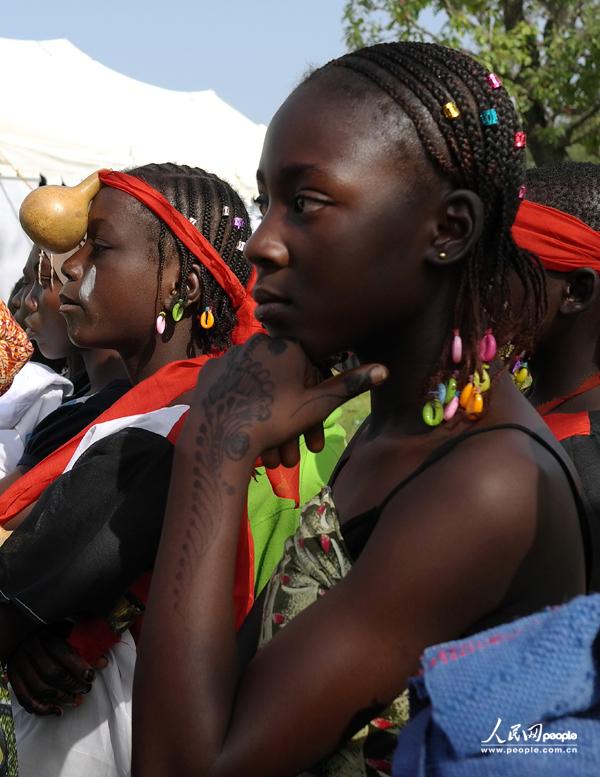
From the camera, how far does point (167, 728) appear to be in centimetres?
156

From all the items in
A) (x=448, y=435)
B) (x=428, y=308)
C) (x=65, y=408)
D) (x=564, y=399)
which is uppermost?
(x=428, y=308)

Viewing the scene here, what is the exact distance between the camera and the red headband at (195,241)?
Answer: 9.59ft

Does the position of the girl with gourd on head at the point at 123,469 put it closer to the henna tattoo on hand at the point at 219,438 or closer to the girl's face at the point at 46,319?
the henna tattoo on hand at the point at 219,438

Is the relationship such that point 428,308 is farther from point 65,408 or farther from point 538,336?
point 65,408

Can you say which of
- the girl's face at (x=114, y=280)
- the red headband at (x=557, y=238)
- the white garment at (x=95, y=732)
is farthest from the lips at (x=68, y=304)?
the red headband at (x=557, y=238)

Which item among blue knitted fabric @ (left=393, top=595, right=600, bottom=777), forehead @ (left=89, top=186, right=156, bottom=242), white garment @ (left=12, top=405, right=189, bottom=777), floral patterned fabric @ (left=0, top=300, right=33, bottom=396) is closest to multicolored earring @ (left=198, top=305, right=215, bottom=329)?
forehead @ (left=89, top=186, right=156, bottom=242)

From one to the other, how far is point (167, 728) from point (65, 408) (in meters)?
1.74

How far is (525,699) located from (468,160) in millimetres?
936

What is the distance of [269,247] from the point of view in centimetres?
175

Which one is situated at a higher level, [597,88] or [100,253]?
[100,253]

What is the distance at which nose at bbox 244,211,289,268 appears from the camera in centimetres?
175

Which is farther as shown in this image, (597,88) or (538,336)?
(597,88)

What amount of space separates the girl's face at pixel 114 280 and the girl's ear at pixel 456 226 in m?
1.31

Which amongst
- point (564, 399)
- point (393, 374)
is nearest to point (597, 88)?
point (564, 399)
